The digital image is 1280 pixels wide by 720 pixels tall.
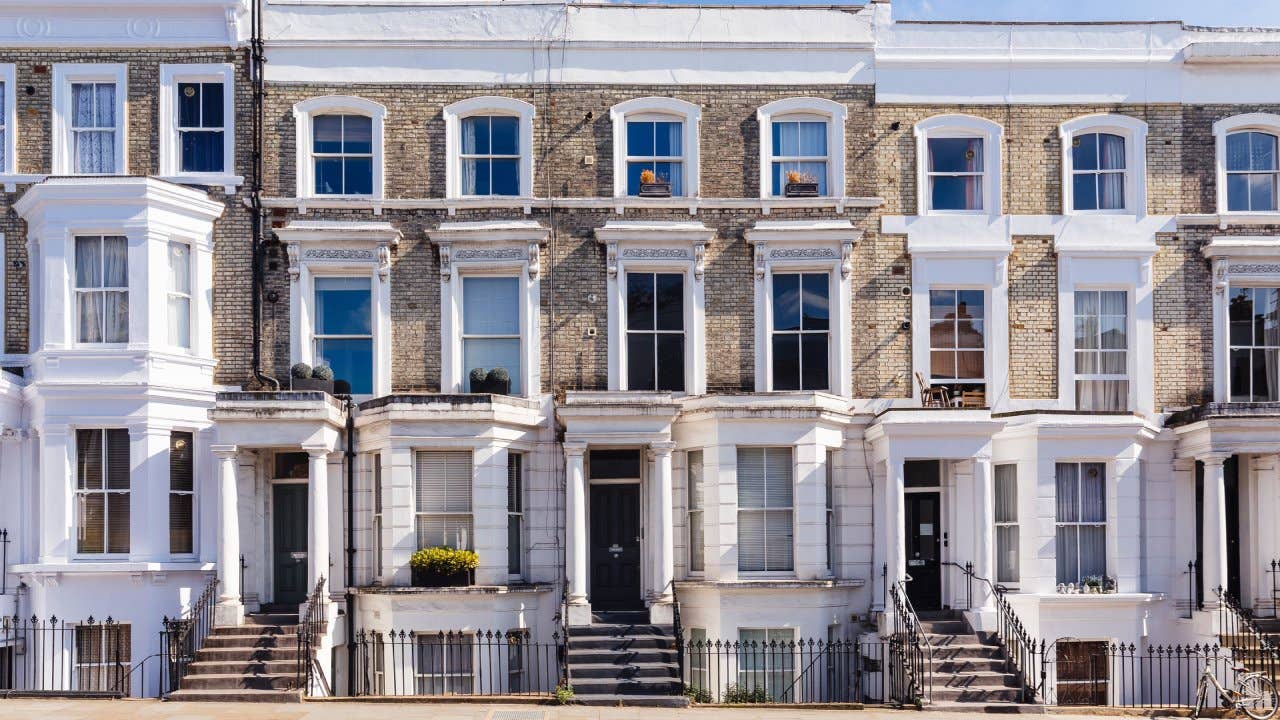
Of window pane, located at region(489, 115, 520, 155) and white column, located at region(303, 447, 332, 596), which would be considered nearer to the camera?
white column, located at region(303, 447, 332, 596)

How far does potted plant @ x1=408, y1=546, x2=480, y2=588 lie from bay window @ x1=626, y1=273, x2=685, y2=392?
3.78 metres

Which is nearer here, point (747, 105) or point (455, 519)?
point (455, 519)

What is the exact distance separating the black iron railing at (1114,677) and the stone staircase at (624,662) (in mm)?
5718

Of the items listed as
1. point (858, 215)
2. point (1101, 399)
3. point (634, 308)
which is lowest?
point (1101, 399)

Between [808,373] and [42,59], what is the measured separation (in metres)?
12.7

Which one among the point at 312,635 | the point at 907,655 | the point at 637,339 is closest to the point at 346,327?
the point at 637,339

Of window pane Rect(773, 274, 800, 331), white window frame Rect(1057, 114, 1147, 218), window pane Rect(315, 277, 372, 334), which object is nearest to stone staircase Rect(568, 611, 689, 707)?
window pane Rect(773, 274, 800, 331)

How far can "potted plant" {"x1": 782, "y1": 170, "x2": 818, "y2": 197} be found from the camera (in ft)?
70.2

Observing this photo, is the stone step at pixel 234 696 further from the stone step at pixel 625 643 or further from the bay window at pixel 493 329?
the bay window at pixel 493 329

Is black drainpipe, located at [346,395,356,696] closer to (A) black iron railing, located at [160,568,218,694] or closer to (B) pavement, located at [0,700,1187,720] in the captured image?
(A) black iron railing, located at [160,568,218,694]

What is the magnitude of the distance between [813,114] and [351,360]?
8.14 m

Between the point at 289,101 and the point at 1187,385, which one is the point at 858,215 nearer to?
the point at 1187,385

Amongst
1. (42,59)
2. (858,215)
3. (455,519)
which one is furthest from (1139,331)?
(42,59)

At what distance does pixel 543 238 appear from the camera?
69.1 ft
